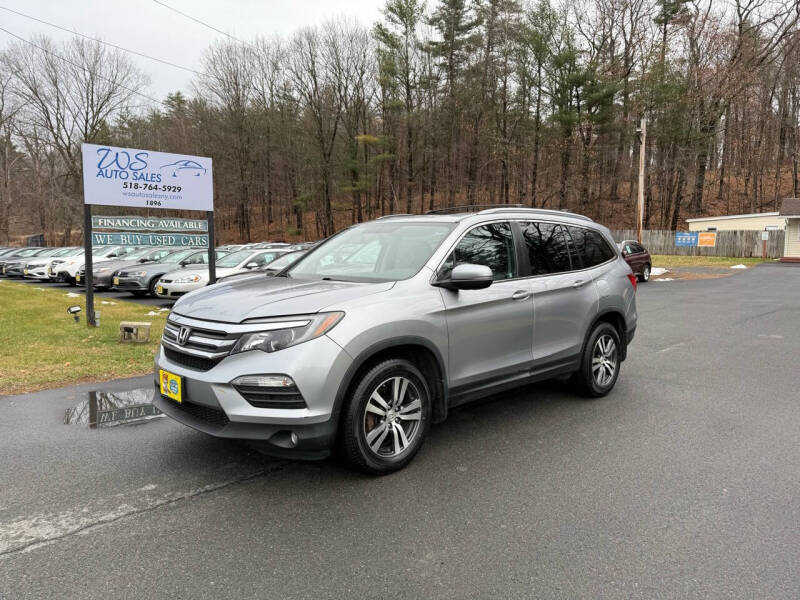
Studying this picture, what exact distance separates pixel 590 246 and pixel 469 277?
2343 millimetres

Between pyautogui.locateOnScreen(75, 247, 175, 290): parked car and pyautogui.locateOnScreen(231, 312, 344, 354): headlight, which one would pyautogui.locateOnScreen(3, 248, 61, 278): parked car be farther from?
pyautogui.locateOnScreen(231, 312, 344, 354): headlight

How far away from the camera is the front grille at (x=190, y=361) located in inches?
132

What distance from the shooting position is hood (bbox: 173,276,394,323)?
332 cm

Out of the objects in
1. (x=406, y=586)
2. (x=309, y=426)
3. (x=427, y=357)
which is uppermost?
(x=427, y=357)

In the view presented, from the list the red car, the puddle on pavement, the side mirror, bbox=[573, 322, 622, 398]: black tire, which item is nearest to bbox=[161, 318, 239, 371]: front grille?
the puddle on pavement

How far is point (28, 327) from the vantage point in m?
9.02

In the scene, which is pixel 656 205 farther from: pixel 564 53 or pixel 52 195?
pixel 52 195

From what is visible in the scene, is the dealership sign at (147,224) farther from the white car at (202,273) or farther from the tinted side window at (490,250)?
the tinted side window at (490,250)

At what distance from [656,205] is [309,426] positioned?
1941 inches

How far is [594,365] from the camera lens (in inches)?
211

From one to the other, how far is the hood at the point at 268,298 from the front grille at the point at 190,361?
0.26 metres

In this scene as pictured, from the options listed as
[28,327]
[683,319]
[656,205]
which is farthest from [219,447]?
[656,205]

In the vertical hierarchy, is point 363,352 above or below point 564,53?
below

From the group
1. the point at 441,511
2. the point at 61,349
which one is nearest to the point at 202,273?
the point at 61,349
